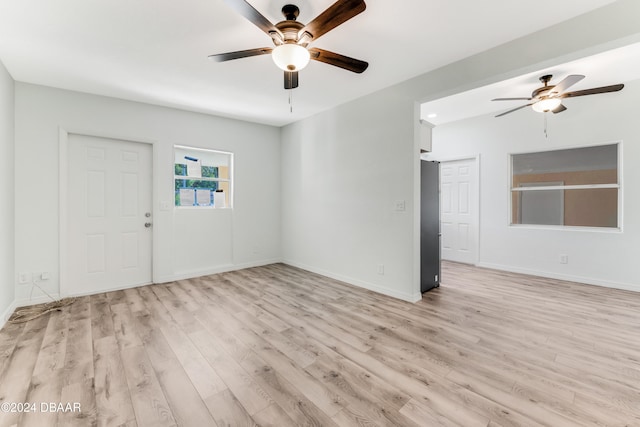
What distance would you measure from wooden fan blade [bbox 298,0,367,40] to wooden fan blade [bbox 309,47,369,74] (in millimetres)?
187

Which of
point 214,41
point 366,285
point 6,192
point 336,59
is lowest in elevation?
point 366,285

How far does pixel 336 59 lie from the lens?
2.32 meters

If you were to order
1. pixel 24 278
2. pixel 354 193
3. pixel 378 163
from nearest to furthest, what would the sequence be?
pixel 24 278 → pixel 378 163 → pixel 354 193

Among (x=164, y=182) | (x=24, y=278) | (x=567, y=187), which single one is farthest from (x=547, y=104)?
(x=24, y=278)

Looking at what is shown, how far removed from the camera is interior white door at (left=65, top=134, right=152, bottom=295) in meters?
3.65

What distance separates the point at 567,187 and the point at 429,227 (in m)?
2.57

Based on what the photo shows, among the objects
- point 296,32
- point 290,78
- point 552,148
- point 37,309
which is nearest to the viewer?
point 296,32

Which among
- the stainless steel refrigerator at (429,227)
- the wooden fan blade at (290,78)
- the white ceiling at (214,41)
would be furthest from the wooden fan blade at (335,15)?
the stainless steel refrigerator at (429,227)

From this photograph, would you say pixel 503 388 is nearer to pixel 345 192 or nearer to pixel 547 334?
pixel 547 334

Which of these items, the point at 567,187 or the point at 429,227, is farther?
the point at 567,187

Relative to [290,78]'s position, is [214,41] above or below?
above

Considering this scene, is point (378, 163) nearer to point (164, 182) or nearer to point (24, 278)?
point (164, 182)

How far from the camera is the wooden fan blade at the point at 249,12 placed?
1623 millimetres

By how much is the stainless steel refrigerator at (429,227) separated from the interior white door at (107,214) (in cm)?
397
